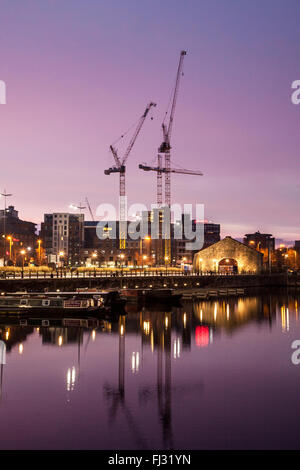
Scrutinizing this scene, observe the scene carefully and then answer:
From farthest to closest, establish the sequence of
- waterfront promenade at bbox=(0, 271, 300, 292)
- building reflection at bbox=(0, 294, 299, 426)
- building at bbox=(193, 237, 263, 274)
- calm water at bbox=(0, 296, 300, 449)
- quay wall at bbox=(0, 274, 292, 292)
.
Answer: building at bbox=(193, 237, 263, 274) < waterfront promenade at bbox=(0, 271, 300, 292) < quay wall at bbox=(0, 274, 292, 292) < building reflection at bbox=(0, 294, 299, 426) < calm water at bbox=(0, 296, 300, 449)

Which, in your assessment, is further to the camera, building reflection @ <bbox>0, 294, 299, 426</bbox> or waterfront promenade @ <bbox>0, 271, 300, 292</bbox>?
waterfront promenade @ <bbox>0, 271, 300, 292</bbox>

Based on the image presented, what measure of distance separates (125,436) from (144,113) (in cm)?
18381

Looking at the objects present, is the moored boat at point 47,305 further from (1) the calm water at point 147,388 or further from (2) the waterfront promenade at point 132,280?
(2) the waterfront promenade at point 132,280

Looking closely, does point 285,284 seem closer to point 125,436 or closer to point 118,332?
point 118,332

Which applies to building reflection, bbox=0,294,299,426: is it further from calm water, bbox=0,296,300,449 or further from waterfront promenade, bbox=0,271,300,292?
waterfront promenade, bbox=0,271,300,292

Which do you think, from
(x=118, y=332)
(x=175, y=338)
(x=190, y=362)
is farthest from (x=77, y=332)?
(x=190, y=362)

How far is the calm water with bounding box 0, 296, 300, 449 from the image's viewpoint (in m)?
23.6

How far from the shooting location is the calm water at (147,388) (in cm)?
2356

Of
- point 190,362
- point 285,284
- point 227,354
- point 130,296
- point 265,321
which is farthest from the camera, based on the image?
point 285,284

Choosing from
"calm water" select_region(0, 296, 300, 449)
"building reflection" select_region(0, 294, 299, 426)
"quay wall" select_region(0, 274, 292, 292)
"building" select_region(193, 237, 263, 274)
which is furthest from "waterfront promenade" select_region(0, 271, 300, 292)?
"calm water" select_region(0, 296, 300, 449)

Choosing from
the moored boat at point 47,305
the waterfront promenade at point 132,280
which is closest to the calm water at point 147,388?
the moored boat at point 47,305

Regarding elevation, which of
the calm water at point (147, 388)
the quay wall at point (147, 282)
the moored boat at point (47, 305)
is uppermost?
the quay wall at point (147, 282)

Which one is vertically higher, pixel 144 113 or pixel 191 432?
pixel 144 113

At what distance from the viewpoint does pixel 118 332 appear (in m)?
53.6
